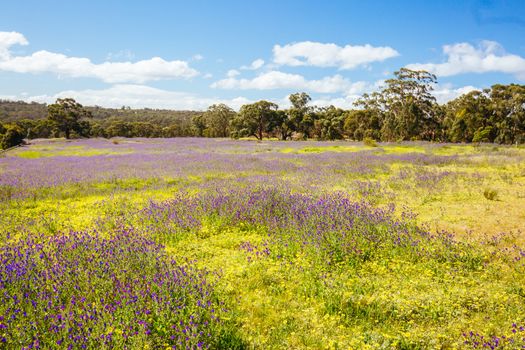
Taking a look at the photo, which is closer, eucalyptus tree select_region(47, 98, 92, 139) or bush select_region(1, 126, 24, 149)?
bush select_region(1, 126, 24, 149)

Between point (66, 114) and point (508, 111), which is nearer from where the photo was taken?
point (508, 111)

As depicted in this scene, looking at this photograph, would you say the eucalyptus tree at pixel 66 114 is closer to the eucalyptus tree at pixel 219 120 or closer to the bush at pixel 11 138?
the bush at pixel 11 138

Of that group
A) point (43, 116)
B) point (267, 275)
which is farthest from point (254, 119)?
point (43, 116)

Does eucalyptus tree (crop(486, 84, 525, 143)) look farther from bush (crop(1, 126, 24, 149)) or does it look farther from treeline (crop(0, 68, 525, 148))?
bush (crop(1, 126, 24, 149))

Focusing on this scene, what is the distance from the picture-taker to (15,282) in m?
4.19

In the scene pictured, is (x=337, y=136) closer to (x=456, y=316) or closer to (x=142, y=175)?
(x=142, y=175)

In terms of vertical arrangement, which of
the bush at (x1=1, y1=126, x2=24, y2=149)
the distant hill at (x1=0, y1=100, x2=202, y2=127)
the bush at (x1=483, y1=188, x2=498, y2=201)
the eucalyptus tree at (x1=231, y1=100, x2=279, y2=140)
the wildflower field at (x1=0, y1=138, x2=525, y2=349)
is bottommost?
the wildflower field at (x1=0, y1=138, x2=525, y2=349)

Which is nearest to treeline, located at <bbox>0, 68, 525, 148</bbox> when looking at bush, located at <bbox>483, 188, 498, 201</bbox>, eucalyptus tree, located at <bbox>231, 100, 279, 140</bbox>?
eucalyptus tree, located at <bbox>231, 100, 279, 140</bbox>

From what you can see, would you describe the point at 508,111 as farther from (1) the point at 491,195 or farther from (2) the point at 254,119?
(1) the point at 491,195

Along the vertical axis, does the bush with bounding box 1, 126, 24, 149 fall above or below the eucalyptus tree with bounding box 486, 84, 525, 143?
below

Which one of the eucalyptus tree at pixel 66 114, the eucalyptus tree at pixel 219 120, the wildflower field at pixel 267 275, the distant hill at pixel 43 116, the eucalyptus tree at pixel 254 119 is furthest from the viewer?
the distant hill at pixel 43 116

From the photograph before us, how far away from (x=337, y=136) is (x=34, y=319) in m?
65.7

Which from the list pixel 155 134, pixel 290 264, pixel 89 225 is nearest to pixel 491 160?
pixel 290 264

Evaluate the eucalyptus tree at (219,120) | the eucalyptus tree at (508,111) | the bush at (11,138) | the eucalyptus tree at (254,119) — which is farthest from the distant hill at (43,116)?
→ the eucalyptus tree at (508,111)
